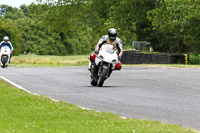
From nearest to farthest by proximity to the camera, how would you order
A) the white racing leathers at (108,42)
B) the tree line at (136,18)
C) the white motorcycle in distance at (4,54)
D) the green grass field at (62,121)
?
the green grass field at (62,121), the white racing leathers at (108,42), the white motorcycle in distance at (4,54), the tree line at (136,18)

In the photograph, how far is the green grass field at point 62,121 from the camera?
27.0 feet

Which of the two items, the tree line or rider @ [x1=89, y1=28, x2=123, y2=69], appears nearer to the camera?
rider @ [x1=89, y1=28, x2=123, y2=69]

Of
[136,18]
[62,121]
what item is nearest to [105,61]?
[62,121]

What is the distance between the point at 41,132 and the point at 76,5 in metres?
44.8

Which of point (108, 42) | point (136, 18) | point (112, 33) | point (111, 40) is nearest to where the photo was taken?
point (112, 33)

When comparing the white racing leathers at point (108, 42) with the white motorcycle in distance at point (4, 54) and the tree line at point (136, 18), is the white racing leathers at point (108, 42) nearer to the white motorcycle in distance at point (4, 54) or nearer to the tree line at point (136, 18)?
the white motorcycle in distance at point (4, 54)

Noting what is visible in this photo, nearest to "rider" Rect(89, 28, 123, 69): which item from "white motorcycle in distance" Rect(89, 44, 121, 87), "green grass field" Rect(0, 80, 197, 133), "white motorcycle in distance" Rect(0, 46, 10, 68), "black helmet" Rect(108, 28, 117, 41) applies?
"black helmet" Rect(108, 28, 117, 41)

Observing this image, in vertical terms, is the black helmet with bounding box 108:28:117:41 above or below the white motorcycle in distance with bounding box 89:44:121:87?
above

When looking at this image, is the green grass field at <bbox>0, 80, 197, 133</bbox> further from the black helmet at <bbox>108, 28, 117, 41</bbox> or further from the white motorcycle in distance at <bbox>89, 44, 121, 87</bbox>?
the white motorcycle in distance at <bbox>89, 44, 121, 87</bbox>

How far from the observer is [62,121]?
30.3 ft

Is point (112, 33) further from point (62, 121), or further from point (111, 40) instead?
point (62, 121)

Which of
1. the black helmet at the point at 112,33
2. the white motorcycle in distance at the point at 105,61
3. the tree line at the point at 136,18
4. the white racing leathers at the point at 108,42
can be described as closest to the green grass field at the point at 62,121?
the black helmet at the point at 112,33

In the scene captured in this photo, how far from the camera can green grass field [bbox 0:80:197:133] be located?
27.0ft

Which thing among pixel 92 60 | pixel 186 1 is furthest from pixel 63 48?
pixel 92 60
